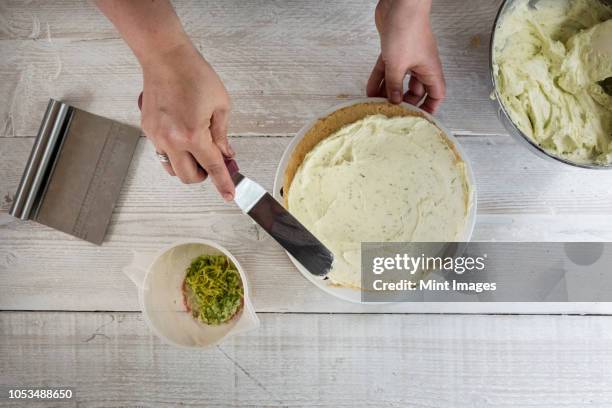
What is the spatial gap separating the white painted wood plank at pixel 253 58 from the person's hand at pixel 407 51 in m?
0.10

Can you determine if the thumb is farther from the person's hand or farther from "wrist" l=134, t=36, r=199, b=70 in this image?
"wrist" l=134, t=36, r=199, b=70

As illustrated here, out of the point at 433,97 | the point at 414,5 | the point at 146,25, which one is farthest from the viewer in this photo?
the point at 433,97

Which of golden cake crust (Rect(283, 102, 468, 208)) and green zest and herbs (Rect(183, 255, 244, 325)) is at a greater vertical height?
golden cake crust (Rect(283, 102, 468, 208))

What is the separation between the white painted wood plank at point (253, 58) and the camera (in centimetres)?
100

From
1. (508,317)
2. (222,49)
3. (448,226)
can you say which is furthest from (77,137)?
(508,317)

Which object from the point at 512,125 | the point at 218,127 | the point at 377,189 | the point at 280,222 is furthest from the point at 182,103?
the point at 512,125

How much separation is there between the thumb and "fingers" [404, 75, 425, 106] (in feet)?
0.21

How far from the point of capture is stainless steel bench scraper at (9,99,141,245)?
0.99 metres

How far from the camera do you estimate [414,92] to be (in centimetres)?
95

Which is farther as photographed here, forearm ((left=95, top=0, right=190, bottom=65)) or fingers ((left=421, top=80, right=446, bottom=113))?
fingers ((left=421, top=80, right=446, bottom=113))

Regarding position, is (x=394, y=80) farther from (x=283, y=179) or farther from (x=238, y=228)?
(x=238, y=228)

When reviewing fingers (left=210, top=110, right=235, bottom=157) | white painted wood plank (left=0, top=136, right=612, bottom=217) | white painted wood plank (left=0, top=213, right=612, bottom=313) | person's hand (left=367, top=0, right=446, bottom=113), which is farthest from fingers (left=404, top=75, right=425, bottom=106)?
fingers (left=210, top=110, right=235, bottom=157)

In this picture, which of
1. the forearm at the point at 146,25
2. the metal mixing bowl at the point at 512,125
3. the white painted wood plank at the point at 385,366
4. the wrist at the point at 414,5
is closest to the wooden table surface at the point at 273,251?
the white painted wood plank at the point at 385,366

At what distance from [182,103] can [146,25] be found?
11cm
